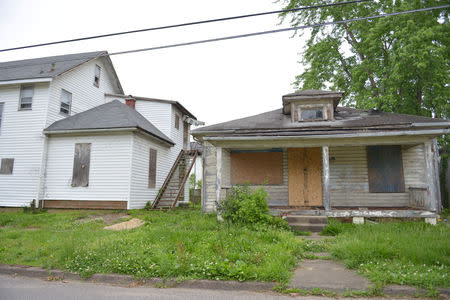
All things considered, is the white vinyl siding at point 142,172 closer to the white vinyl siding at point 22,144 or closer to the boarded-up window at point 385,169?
the white vinyl siding at point 22,144

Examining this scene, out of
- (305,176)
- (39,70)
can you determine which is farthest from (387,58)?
(39,70)

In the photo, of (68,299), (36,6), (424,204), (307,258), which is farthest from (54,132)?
(424,204)

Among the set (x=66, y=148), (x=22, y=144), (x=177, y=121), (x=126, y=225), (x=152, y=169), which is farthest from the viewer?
(x=177, y=121)

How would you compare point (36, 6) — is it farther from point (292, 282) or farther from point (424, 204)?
point (424, 204)

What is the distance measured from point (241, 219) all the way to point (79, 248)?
13.3 feet

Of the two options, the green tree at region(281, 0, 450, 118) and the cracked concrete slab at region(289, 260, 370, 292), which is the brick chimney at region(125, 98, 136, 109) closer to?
the green tree at region(281, 0, 450, 118)

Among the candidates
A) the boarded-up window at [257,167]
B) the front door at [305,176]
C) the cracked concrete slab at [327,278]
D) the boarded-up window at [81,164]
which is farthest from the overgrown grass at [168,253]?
the boarded-up window at [81,164]

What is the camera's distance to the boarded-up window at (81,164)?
13289 millimetres

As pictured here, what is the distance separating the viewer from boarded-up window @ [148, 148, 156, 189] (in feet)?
49.1

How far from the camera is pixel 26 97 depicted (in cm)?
1450

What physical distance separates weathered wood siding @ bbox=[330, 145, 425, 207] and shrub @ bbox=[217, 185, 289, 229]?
409 centimetres

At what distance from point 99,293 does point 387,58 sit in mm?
17605

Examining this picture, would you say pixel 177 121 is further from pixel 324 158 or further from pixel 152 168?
pixel 324 158

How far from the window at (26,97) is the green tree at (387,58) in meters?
15.9
